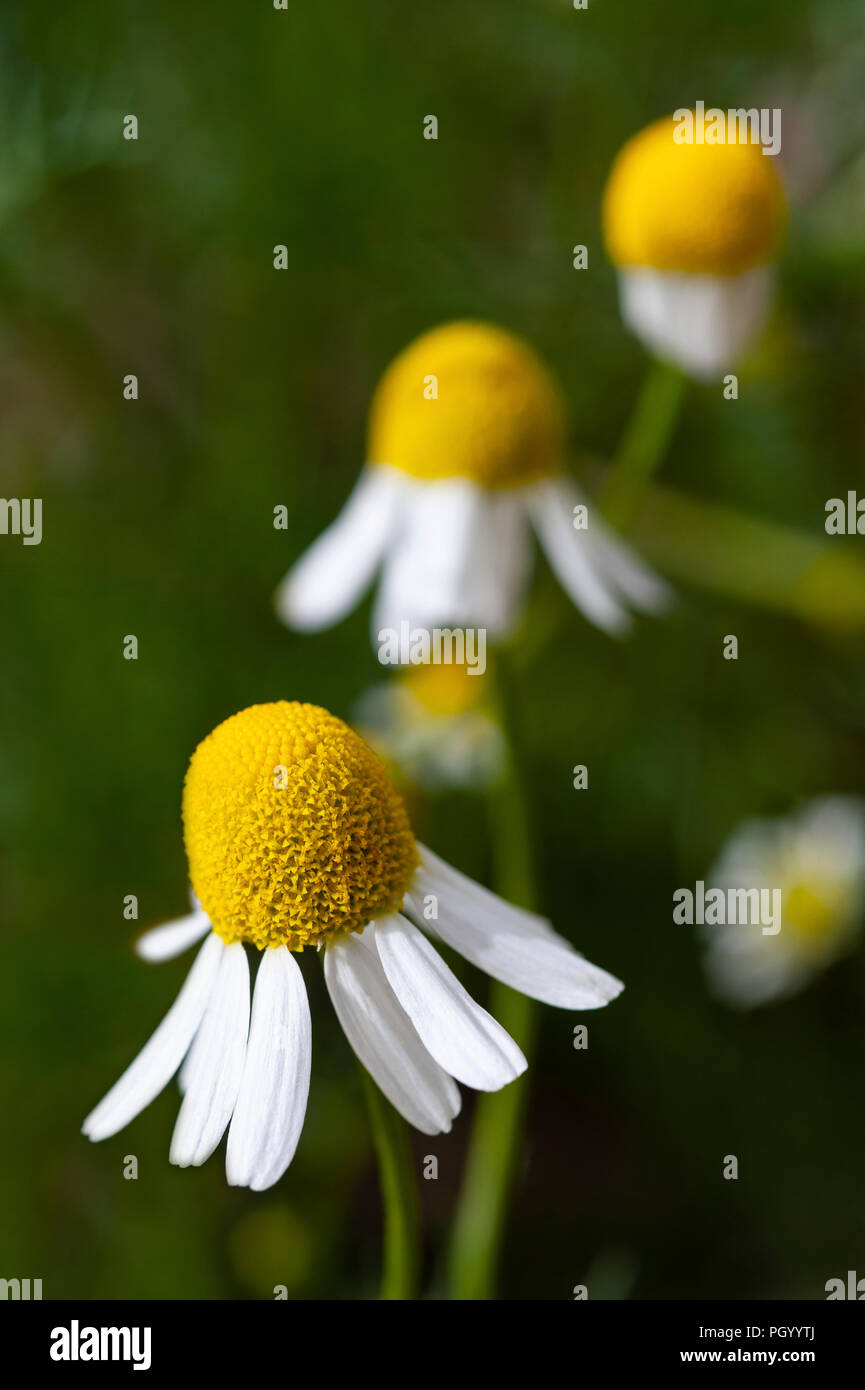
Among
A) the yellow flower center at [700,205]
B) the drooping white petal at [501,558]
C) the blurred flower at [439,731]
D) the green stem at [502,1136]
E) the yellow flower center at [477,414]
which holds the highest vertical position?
the yellow flower center at [700,205]

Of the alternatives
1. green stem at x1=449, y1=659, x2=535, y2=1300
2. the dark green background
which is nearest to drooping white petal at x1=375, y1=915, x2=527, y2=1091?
green stem at x1=449, y1=659, x2=535, y2=1300

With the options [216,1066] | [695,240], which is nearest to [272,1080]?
[216,1066]

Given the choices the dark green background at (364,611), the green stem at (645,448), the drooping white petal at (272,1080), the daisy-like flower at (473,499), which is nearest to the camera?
the drooping white petal at (272,1080)

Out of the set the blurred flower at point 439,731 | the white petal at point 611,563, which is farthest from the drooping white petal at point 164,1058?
the blurred flower at point 439,731

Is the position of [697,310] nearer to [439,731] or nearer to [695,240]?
[695,240]

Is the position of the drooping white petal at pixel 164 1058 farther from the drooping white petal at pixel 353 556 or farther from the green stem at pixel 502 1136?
the drooping white petal at pixel 353 556

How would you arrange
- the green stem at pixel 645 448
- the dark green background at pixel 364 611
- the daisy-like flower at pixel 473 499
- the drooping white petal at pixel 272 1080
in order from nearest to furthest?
the drooping white petal at pixel 272 1080, the daisy-like flower at pixel 473 499, the green stem at pixel 645 448, the dark green background at pixel 364 611

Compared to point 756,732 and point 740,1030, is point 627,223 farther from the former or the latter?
point 740,1030

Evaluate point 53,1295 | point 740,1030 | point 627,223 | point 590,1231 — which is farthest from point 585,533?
point 53,1295
